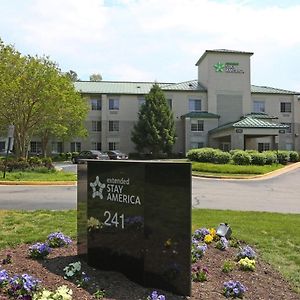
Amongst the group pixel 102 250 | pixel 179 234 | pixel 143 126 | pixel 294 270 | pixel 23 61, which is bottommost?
pixel 294 270

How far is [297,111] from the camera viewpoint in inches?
2530

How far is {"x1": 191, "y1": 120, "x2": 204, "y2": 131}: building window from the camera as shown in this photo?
5849 cm

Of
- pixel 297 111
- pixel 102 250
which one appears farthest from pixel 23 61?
pixel 297 111

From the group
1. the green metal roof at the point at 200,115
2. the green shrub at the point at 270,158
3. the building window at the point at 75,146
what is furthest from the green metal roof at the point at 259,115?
the building window at the point at 75,146

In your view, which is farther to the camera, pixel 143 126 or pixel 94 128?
pixel 94 128

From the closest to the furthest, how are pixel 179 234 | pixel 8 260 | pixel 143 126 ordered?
pixel 179 234 → pixel 8 260 → pixel 143 126

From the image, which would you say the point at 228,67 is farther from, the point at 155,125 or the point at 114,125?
the point at 114,125

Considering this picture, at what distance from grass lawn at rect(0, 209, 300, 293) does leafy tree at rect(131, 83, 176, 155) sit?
4325 cm

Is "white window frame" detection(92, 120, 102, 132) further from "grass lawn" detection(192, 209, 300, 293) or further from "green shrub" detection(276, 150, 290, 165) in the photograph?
"grass lawn" detection(192, 209, 300, 293)

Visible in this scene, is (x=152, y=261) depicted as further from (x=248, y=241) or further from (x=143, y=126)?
(x=143, y=126)

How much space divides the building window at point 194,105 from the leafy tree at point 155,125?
19.2 ft

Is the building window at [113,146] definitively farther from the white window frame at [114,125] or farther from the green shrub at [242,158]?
the green shrub at [242,158]

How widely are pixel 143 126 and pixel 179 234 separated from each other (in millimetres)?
50948

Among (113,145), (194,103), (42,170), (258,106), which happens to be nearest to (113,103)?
(113,145)
